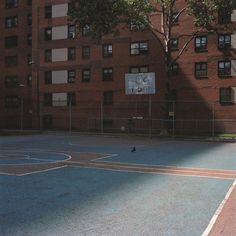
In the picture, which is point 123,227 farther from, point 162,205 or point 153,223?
point 162,205

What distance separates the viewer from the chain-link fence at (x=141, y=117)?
166 feet

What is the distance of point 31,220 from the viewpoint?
9289mm

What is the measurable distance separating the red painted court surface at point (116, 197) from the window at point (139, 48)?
3617 cm

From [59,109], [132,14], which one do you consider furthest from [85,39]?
[132,14]

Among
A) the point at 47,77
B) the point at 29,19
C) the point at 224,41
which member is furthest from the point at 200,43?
the point at 29,19

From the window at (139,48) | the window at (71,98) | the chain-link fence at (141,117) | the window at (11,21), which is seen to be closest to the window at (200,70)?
the chain-link fence at (141,117)

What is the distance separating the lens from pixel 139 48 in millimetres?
56500

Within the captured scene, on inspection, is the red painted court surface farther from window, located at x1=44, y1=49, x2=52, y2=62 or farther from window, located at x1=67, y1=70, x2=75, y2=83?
window, located at x1=44, y1=49, x2=52, y2=62

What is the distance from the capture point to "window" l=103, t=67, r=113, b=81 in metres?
58.4

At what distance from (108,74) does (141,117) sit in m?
7.17

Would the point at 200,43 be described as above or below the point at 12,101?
above

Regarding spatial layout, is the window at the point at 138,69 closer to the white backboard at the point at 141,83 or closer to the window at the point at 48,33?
the white backboard at the point at 141,83

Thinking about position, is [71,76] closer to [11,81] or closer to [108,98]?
[108,98]

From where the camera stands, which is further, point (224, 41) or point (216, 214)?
point (224, 41)
